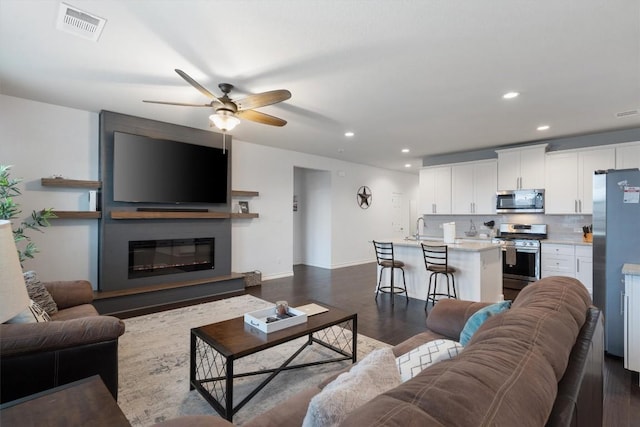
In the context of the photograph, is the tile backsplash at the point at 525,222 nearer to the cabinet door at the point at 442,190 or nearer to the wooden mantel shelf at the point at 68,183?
the cabinet door at the point at 442,190

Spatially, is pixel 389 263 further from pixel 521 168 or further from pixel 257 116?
pixel 521 168

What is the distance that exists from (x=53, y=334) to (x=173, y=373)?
1.04 metres

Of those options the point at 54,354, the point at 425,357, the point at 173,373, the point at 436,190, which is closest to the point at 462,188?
the point at 436,190

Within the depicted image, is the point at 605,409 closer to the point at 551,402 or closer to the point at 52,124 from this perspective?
the point at 551,402

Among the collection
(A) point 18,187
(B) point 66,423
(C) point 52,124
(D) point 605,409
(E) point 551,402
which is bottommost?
(D) point 605,409

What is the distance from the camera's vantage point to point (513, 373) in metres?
0.71

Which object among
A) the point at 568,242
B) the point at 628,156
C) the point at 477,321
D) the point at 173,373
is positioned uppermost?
the point at 628,156

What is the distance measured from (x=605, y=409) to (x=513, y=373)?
90.4 inches

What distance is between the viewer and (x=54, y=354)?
175 centimetres

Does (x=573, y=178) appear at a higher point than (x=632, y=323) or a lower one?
higher

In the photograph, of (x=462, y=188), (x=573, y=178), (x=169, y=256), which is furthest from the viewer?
(x=462, y=188)

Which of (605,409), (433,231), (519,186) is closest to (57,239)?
(605,409)

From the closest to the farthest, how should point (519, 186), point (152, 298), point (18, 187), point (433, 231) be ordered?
point (18, 187), point (152, 298), point (519, 186), point (433, 231)

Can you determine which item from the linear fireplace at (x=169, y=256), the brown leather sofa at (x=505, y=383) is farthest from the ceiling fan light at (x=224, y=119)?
the brown leather sofa at (x=505, y=383)
